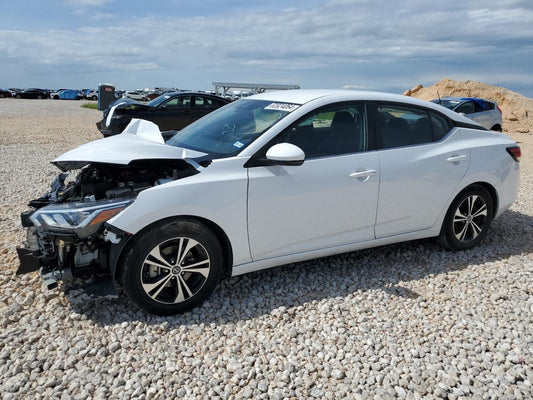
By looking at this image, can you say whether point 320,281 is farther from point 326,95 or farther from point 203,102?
point 203,102

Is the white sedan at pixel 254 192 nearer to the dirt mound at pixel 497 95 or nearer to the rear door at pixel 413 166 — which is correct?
the rear door at pixel 413 166

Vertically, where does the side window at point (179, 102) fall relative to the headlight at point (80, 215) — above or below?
above

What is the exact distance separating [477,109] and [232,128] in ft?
44.1

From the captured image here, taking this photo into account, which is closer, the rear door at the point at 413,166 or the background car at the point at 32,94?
the rear door at the point at 413,166

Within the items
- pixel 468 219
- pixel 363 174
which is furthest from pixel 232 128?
pixel 468 219

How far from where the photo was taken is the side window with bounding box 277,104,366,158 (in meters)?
3.84

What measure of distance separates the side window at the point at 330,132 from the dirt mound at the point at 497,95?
22.3m

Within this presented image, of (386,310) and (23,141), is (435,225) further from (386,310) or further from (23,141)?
(23,141)

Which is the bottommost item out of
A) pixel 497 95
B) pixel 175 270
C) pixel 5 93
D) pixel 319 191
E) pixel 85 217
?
pixel 175 270

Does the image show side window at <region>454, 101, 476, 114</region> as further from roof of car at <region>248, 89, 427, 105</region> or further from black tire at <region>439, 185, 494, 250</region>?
roof of car at <region>248, 89, 427, 105</region>

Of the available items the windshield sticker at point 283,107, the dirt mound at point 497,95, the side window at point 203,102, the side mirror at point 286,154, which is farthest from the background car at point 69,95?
the side mirror at point 286,154

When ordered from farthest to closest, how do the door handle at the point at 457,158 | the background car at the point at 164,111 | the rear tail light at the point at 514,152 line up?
1. the background car at the point at 164,111
2. the rear tail light at the point at 514,152
3. the door handle at the point at 457,158

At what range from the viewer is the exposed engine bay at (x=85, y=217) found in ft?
10.6

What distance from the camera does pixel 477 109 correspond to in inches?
597
